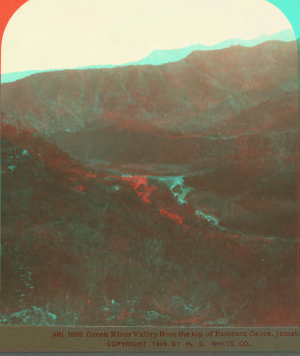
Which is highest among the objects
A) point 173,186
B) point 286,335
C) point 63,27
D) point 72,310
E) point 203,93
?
point 63,27

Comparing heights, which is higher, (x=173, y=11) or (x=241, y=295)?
(x=173, y=11)

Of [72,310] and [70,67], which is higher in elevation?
[70,67]

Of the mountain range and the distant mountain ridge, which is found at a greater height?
the distant mountain ridge

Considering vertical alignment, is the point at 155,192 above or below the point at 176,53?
below

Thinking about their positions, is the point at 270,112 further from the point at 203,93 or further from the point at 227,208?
the point at 227,208

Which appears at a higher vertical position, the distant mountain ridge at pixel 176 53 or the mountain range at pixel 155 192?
the distant mountain ridge at pixel 176 53

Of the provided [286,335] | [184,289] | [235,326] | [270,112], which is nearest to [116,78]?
[270,112]

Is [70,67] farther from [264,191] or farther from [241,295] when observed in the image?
[241,295]

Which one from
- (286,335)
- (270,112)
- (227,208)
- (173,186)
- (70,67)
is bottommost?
(286,335)

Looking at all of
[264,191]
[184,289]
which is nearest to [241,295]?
[184,289]
